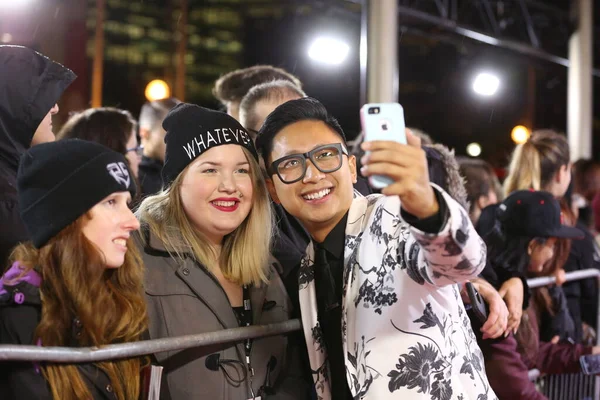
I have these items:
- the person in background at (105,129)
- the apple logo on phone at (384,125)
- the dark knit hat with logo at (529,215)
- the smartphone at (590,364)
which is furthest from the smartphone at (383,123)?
the person in background at (105,129)

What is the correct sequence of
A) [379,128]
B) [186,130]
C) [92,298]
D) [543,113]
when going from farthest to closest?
[543,113] < [186,130] < [92,298] < [379,128]

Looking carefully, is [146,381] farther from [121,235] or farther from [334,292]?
[334,292]

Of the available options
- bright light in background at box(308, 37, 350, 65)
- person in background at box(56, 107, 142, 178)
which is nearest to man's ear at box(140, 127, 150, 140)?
person in background at box(56, 107, 142, 178)

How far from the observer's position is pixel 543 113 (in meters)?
20.2

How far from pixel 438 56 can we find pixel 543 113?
3.87 m

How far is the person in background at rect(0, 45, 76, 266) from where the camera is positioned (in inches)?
111

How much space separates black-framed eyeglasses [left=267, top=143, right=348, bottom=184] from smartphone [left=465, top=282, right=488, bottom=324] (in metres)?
0.61

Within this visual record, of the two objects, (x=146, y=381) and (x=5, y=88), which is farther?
(x=5, y=88)

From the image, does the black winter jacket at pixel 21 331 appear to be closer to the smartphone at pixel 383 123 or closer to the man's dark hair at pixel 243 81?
the smartphone at pixel 383 123

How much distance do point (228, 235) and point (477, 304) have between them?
919 millimetres

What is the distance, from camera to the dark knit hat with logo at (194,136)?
263 cm

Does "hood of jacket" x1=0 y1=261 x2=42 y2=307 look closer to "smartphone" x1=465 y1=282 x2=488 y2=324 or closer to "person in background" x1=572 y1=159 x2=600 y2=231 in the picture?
"smartphone" x1=465 y1=282 x2=488 y2=324

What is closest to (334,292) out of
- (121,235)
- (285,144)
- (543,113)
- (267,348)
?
(267,348)

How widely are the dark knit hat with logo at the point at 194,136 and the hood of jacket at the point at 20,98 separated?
1.79 feet
